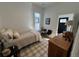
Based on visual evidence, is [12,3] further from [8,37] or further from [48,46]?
[48,46]

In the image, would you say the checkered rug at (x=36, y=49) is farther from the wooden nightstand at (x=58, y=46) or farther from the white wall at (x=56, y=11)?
the white wall at (x=56, y=11)

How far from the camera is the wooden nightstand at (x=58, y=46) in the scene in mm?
1122

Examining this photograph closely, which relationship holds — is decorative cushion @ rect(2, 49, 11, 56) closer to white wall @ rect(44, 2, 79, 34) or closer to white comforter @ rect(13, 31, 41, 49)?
white comforter @ rect(13, 31, 41, 49)

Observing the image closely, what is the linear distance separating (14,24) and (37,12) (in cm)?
39

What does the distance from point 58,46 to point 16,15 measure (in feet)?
2.84

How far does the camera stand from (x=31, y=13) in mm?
1053

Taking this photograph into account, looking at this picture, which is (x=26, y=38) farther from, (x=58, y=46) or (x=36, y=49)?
(x=58, y=46)

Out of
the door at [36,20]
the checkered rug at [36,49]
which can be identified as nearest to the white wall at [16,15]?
the door at [36,20]

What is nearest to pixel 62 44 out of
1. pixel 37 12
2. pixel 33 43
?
pixel 33 43

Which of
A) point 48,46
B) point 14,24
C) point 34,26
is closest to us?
point 14,24

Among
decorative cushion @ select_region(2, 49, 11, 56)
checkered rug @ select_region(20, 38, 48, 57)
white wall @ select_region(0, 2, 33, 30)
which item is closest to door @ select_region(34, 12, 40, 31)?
white wall @ select_region(0, 2, 33, 30)

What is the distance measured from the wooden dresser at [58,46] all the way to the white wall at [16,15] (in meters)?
0.53

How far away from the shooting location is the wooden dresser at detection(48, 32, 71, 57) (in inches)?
44.2

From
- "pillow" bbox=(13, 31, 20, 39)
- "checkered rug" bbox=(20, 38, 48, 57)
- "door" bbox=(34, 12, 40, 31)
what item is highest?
"door" bbox=(34, 12, 40, 31)
